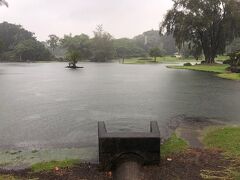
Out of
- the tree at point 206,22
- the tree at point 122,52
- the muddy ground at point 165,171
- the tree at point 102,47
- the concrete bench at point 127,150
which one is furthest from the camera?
the tree at point 122,52

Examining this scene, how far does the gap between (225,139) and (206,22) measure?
→ 51081 millimetres

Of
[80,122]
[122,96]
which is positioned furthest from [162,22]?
[80,122]

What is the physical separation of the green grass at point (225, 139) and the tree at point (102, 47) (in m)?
99.5

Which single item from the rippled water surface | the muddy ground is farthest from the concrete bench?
the rippled water surface

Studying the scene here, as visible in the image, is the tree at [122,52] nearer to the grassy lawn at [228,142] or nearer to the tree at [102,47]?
the tree at [102,47]

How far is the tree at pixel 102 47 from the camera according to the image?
111781mm

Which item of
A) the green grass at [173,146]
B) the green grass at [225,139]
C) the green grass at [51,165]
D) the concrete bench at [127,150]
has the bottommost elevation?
the green grass at [51,165]

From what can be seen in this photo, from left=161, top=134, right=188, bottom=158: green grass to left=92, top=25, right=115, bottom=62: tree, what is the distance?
100459mm

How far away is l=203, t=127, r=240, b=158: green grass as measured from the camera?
33.4ft

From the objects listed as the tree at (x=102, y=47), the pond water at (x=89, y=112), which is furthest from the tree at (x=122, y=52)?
Answer: the pond water at (x=89, y=112)

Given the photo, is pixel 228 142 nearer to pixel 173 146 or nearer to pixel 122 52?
pixel 173 146

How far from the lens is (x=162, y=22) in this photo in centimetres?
6306

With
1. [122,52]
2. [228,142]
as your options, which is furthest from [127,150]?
[122,52]

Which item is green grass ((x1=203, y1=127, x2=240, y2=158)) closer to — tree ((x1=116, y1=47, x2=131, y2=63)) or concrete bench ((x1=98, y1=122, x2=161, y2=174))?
concrete bench ((x1=98, y1=122, x2=161, y2=174))
